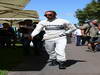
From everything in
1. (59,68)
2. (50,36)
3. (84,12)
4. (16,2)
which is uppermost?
(16,2)

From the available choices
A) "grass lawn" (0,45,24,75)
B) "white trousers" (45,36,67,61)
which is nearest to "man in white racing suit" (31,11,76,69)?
"white trousers" (45,36,67,61)

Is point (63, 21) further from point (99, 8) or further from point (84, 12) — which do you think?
point (84, 12)

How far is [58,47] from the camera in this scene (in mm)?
11844

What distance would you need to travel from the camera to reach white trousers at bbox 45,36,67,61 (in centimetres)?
1176

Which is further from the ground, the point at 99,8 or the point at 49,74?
the point at 49,74

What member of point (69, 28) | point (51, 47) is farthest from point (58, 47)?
point (69, 28)

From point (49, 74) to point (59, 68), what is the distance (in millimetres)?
1109

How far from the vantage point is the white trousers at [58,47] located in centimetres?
1176

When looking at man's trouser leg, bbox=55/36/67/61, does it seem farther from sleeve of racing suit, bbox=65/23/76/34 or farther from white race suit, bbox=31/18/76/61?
sleeve of racing suit, bbox=65/23/76/34

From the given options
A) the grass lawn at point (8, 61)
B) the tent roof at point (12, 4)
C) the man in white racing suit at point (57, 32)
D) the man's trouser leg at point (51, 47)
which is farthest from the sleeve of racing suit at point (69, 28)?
the grass lawn at point (8, 61)

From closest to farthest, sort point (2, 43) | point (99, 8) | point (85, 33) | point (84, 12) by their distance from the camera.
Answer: point (85, 33)
point (2, 43)
point (99, 8)
point (84, 12)

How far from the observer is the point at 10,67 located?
12234 millimetres

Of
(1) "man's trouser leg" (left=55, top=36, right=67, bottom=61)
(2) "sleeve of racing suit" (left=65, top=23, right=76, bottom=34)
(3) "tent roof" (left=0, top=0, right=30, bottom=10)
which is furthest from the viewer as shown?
(2) "sleeve of racing suit" (left=65, top=23, right=76, bottom=34)

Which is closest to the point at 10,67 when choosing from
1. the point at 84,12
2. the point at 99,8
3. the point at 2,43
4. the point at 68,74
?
the point at 68,74
